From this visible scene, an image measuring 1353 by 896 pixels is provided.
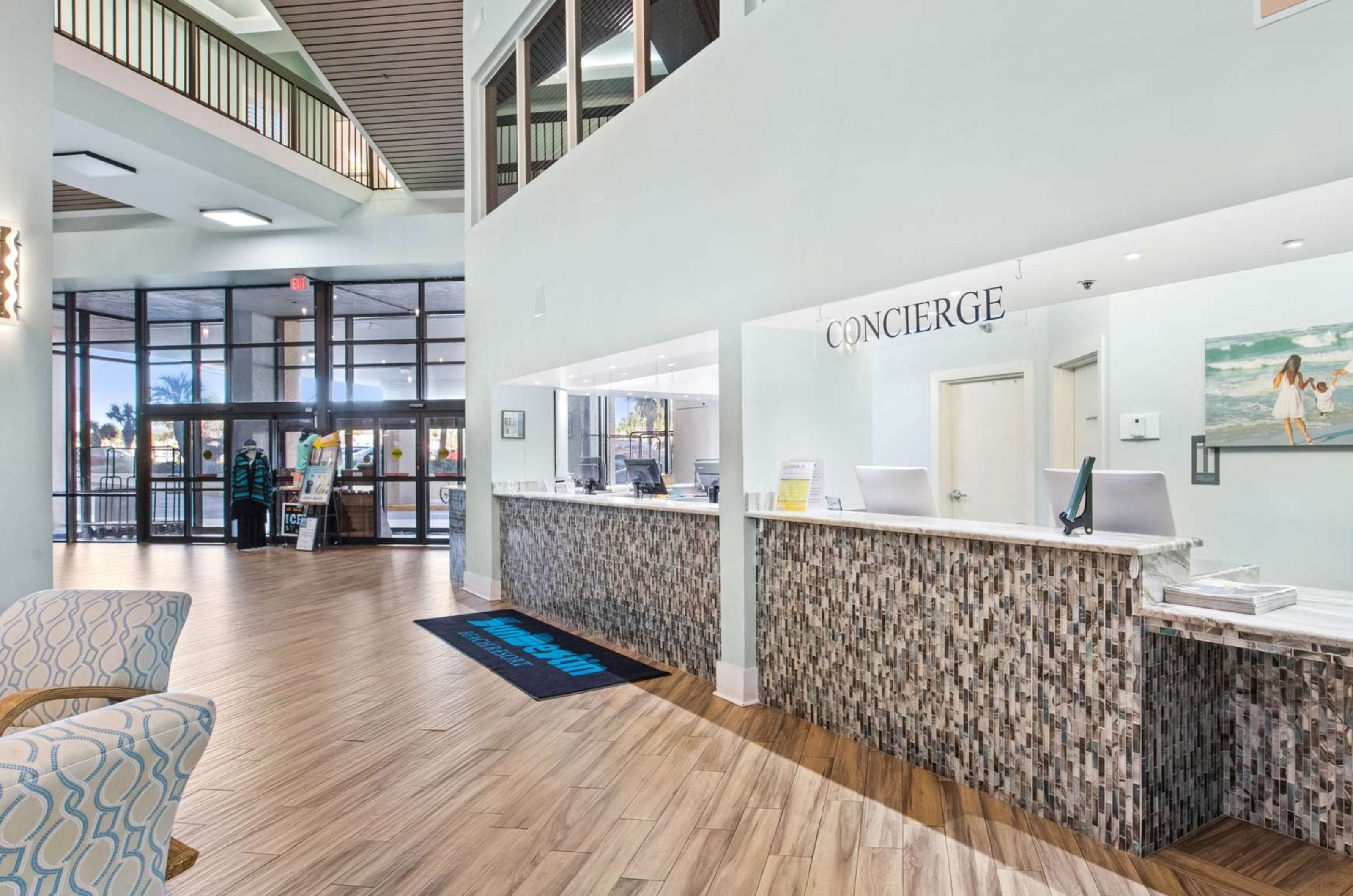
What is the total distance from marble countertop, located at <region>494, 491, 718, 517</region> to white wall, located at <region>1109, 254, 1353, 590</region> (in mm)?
2324

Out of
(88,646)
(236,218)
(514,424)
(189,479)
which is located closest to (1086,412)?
(514,424)

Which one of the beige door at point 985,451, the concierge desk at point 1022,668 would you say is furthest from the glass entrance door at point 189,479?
the concierge desk at point 1022,668

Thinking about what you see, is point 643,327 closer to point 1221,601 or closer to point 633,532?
point 633,532

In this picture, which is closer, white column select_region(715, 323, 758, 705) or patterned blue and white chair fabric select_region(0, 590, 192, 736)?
patterned blue and white chair fabric select_region(0, 590, 192, 736)

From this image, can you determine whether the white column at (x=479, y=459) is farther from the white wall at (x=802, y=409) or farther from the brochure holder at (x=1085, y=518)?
the brochure holder at (x=1085, y=518)

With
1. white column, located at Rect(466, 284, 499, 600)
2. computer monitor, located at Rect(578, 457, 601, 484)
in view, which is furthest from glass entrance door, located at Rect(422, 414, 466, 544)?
computer monitor, located at Rect(578, 457, 601, 484)

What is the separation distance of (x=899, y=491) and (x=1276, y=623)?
1556 mm

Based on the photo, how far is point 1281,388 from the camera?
136 inches

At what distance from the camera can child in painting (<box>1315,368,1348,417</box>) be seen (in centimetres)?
327

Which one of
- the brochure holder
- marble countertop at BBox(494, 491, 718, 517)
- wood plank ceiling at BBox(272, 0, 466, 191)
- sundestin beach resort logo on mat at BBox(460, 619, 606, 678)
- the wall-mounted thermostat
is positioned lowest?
sundestin beach resort logo on mat at BBox(460, 619, 606, 678)

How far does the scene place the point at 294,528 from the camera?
11.1 meters

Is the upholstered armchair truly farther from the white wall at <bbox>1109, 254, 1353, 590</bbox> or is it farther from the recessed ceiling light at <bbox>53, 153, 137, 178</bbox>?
the recessed ceiling light at <bbox>53, 153, 137, 178</bbox>

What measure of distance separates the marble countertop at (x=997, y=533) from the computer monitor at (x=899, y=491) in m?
0.05

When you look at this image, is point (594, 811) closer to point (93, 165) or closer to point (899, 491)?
point (899, 491)
